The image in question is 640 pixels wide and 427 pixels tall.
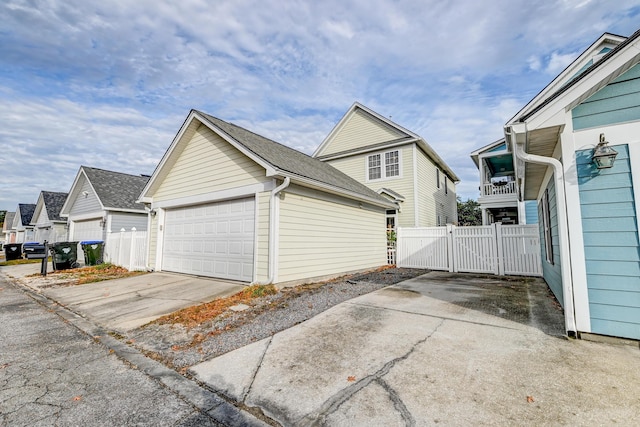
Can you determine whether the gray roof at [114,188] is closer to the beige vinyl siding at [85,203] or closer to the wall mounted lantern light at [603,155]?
the beige vinyl siding at [85,203]

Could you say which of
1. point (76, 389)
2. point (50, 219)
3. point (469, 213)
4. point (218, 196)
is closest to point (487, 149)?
point (218, 196)

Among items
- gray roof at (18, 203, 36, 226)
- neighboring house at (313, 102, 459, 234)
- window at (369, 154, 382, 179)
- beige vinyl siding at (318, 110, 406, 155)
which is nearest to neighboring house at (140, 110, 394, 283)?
neighboring house at (313, 102, 459, 234)

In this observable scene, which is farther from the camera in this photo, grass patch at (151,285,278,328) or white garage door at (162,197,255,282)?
white garage door at (162,197,255,282)

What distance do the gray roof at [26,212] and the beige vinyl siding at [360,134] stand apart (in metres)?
34.7

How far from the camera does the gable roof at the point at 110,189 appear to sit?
48.8 feet

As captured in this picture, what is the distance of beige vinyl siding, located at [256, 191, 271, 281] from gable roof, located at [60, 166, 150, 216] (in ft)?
36.9

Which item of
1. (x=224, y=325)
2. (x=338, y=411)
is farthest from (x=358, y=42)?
(x=338, y=411)

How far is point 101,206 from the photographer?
1448 cm

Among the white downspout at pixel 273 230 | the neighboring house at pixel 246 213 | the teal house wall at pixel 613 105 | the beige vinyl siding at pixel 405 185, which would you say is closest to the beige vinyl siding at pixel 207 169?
the neighboring house at pixel 246 213

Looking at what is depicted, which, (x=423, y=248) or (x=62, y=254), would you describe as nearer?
(x=423, y=248)

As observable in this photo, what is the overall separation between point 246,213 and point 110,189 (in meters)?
13.5

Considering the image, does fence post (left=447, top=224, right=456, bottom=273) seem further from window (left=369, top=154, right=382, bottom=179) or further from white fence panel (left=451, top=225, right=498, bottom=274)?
window (left=369, top=154, right=382, bottom=179)

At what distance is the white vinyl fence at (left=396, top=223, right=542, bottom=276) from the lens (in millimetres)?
8883

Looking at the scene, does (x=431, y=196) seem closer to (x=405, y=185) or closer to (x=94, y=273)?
(x=405, y=185)
